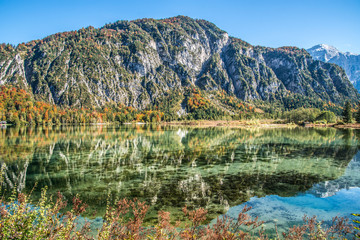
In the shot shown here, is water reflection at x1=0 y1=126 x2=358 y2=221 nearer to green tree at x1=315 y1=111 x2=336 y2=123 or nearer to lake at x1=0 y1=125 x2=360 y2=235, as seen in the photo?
lake at x1=0 y1=125 x2=360 y2=235

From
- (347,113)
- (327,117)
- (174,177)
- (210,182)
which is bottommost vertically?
(174,177)

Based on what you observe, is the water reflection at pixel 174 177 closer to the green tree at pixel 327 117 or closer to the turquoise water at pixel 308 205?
the turquoise water at pixel 308 205

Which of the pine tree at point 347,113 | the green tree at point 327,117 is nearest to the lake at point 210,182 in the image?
the pine tree at point 347,113

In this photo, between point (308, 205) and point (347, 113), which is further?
point (347, 113)

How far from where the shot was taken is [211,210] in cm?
1361

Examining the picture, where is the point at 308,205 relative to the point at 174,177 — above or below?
above

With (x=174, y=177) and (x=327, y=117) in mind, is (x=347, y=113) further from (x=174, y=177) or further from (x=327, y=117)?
(x=174, y=177)

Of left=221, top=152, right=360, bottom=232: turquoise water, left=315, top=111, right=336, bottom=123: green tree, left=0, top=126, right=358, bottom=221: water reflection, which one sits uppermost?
left=315, top=111, right=336, bottom=123: green tree

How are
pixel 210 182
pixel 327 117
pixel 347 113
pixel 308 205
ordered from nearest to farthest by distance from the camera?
pixel 308 205, pixel 210 182, pixel 347 113, pixel 327 117

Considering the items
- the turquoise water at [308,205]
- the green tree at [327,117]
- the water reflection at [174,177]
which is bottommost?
the water reflection at [174,177]

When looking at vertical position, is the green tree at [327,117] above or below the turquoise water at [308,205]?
above

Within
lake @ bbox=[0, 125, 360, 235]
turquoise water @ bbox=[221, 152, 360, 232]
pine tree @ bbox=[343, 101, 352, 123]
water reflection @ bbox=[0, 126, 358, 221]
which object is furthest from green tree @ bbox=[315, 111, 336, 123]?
turquoise water @ bbox=[221, 152, 360, 232]

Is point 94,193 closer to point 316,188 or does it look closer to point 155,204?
point 155,204

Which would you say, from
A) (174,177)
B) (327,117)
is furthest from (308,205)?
(327,117)
